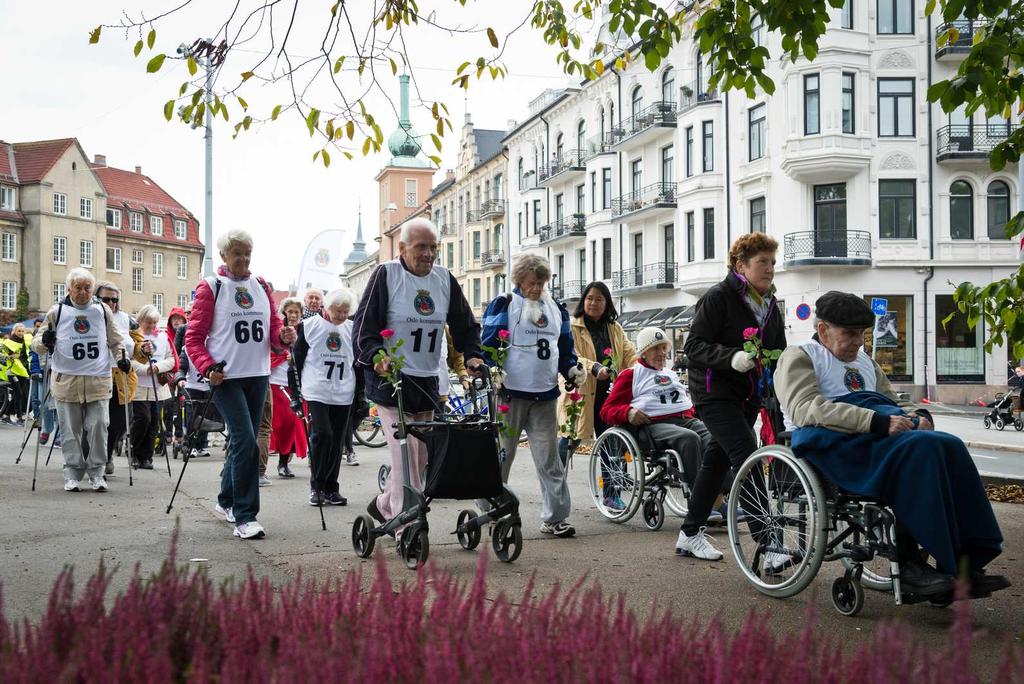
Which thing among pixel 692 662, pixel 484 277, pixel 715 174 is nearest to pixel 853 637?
pixel 692 662

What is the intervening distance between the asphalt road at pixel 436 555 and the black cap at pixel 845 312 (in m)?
1.43

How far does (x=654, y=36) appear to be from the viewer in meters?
7.77

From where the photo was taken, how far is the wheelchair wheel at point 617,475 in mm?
8109

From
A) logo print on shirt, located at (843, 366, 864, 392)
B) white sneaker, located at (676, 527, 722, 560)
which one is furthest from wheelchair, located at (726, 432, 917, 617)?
white sneaker, located at (676, 527, 722, 560)

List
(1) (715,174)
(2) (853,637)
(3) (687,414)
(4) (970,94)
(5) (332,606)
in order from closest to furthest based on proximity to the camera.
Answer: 1. (5) (332,606)
2. (2) (853,637)
3. (4) (970,94)
4. (3) (687,414)
5. (1) (715,174)

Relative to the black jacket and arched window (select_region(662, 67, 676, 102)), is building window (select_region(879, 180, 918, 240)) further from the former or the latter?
the black jacket

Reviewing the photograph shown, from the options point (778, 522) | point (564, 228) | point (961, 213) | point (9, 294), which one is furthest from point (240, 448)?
point (9, 294)

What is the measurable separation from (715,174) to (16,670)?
4134cm

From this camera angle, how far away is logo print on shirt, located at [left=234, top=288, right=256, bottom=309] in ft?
25.3

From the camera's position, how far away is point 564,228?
59312mm

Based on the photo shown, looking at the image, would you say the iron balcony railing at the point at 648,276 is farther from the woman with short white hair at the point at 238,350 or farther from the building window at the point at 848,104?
the woman with short white hair at the point at 238,350

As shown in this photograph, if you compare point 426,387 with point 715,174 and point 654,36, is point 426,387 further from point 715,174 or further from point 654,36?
point 715,174

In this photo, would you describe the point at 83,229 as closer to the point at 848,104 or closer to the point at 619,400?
the point at 848,104

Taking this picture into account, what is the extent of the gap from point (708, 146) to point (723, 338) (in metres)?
37.3
